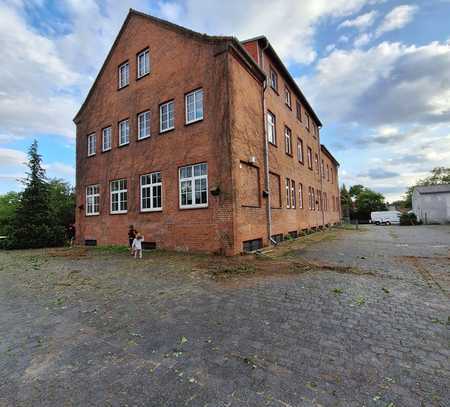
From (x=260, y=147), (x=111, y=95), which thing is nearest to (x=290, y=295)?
(x=260, y=147)

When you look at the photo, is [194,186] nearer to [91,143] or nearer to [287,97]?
[91,143]

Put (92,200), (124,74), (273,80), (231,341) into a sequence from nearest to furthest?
1. (231,341)
2. (124,74)
3. (273,80)
4. (92,200)

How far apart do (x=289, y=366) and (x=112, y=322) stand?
2863 millimetres

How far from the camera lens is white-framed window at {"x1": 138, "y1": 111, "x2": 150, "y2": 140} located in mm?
14293

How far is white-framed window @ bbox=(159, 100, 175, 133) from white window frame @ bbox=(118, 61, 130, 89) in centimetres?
420

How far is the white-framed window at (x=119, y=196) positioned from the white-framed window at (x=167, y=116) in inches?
160

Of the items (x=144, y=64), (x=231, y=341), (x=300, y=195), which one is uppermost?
(x=144, y=64)

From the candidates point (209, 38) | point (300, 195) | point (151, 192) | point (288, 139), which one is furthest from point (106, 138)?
point (300, 195)

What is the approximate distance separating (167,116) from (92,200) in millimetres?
8245

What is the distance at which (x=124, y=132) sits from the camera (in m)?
15.7

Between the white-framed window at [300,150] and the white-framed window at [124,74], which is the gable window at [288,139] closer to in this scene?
the white-framed window at [300,150]

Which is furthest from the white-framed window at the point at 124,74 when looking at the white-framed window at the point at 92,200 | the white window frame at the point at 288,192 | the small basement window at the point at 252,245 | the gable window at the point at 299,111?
the gable window at the point at 299,111

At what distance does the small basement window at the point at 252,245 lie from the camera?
1120cm

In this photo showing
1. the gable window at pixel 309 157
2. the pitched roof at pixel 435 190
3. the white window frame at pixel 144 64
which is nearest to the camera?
the white window frame at pixel 144 64
